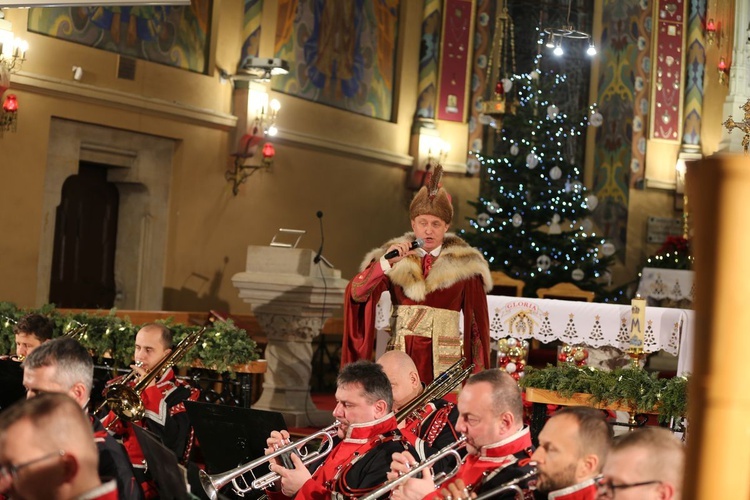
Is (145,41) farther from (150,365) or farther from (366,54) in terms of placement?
(150,365)

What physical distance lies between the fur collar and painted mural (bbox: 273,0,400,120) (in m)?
7.62

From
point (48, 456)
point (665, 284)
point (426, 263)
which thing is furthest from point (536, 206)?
point (48, 456)

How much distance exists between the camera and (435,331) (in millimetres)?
5766

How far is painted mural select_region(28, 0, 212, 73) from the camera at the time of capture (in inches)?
418

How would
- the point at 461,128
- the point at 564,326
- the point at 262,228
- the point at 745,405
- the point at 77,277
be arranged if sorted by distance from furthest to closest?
1. the point at 461,128
2. the point at 262,228
3. the point at 77,277
4. the point at 564,326
5. the point at 745,405

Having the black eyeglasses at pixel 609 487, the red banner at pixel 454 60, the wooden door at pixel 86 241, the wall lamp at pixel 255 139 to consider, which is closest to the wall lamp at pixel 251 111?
the wall lamp at pixel 255 139

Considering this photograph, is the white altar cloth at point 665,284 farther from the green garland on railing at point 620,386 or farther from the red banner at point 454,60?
the green garland on railing at point 620,386

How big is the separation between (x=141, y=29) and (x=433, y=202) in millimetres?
A: 6767

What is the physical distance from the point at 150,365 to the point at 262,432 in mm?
1279

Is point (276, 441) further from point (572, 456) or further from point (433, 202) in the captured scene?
point (433, 202)

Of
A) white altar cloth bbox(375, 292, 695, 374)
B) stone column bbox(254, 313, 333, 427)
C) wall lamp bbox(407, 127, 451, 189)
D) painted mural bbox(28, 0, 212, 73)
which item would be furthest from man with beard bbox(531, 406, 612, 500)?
wall lamp bbox(407, 127, 451, 189)

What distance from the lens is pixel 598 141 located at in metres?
16.2

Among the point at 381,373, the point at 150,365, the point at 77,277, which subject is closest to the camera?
the point at 381,373

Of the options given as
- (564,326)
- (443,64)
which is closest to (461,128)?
(443,64)
